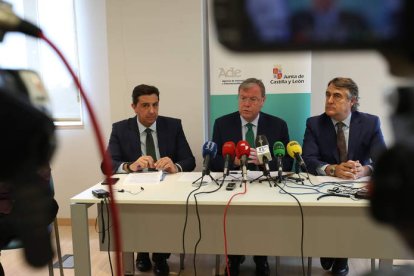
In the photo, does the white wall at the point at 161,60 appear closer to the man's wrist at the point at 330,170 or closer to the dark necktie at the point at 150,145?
the dark necktie at the point at 150,145

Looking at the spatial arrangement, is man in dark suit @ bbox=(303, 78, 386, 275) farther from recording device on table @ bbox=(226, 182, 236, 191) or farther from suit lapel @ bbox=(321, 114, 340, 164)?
recording device on table @ bbox=(226, 182, 236, 191)

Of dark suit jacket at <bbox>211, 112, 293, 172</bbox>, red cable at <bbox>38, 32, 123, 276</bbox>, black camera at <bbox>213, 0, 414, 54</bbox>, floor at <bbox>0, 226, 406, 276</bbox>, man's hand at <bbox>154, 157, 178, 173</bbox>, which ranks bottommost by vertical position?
floor at <bbox>0, 226, 406, 276</bbox>

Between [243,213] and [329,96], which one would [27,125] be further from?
[329,96]

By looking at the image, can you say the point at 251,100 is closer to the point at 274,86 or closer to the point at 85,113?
the point at 274,86

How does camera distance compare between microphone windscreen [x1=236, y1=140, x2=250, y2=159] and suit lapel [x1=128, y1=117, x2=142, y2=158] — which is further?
suit lapel [x1=128, y1=117, x2=142, y2=158]

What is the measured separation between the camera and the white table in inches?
75.0

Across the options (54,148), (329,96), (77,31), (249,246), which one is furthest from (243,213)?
(77,31)

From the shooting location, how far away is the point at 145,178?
2248 millimetres

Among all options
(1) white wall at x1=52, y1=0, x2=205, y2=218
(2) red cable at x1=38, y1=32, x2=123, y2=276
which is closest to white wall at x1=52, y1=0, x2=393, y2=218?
(1) white wall at x1=52, y1=0, x2=205, y2=218

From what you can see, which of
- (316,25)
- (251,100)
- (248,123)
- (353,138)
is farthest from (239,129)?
(316,25)

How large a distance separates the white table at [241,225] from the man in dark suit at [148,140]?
0.60 m

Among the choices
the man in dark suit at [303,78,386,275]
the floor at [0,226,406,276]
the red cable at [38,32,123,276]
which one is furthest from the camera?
the floor at [0,226,406,276]

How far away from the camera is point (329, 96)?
258cm

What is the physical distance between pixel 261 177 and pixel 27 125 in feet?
6.44
